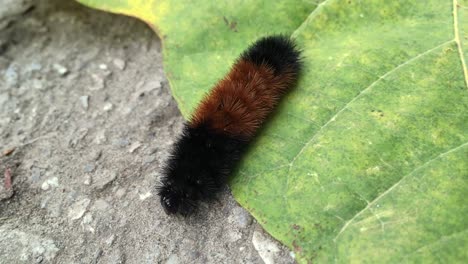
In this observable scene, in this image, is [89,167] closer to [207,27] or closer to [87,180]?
[87,180]

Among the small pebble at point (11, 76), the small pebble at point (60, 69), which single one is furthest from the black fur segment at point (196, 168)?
the small pebble at point (11, 76)

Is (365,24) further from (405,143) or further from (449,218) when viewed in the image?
(449,218)

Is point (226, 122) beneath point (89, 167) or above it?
above

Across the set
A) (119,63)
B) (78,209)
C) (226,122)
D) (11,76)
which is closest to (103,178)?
(78,209)

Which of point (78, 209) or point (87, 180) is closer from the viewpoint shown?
point (78, 209)

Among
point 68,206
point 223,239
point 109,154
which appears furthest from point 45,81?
point 223,239

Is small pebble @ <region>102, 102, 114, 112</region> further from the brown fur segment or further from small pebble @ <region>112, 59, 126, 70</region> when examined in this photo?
the brown fur segment

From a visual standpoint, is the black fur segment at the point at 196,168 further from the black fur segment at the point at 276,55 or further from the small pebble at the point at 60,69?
the small pebble at the point at 60,69
